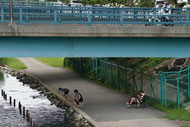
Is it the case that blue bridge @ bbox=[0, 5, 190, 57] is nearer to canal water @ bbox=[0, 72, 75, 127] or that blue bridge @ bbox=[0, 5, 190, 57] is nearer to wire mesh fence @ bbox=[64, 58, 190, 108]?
wire mesh fence @ bbox=[64, 58, 190, 108]

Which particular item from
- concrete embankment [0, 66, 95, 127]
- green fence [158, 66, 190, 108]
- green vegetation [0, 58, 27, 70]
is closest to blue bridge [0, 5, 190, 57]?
green fence [158, 66, 190, 108]

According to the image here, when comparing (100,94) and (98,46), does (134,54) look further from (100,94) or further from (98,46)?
(100,94)

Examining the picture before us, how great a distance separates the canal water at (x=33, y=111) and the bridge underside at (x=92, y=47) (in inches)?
183

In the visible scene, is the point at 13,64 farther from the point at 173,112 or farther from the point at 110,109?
the point at 173,112

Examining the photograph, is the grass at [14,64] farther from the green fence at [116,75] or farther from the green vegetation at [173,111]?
the green vegetation at [173,111]

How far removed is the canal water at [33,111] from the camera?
70.6ft

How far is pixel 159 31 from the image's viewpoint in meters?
18.9

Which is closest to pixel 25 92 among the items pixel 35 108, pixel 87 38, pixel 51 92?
pixel 51 92

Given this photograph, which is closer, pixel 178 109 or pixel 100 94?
pixel 178 109

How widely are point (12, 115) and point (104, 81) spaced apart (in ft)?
34.2

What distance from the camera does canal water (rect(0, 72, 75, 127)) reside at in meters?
21.5

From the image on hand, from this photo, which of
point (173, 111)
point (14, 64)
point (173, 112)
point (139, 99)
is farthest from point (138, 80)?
point (14, 64)

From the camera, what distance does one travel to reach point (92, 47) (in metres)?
19.1

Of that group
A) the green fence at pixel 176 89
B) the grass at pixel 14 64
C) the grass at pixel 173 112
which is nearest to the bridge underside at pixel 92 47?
the green fence at pixel 176 89
